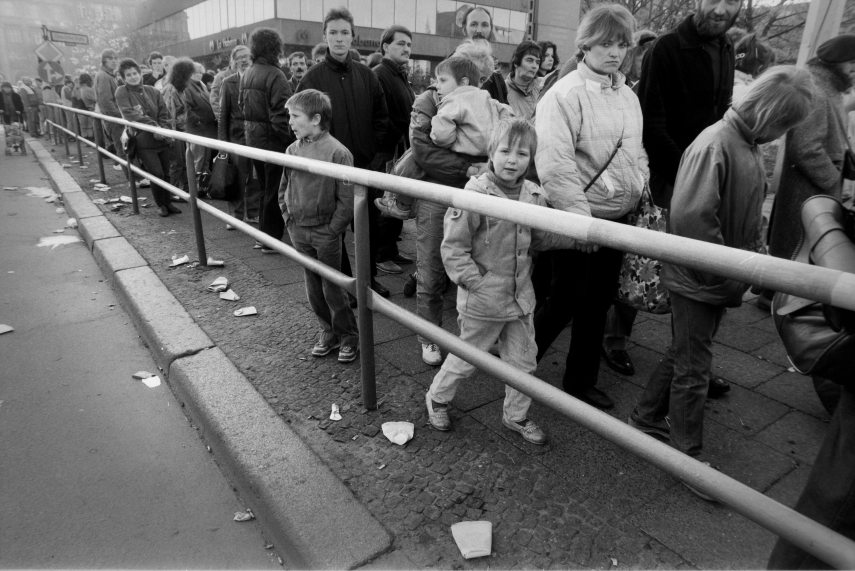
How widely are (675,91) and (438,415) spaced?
223 cm

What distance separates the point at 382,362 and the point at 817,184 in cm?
271

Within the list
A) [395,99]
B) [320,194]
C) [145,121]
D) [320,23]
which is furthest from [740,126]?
[320,23]

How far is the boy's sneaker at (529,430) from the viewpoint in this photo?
99.1 inches

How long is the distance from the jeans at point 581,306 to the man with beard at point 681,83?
0.50 metres

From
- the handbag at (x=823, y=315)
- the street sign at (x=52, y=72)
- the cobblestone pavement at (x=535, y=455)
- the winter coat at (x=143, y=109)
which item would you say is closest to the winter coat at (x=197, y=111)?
the winter coat at (x=143, y=109)

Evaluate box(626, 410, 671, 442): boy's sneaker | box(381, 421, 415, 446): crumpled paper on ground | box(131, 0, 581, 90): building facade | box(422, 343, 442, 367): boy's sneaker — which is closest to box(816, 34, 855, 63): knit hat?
box(626, 410, 671, 442): boy's sneaker

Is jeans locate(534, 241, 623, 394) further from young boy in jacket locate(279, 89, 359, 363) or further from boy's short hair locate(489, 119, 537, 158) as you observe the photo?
young boy in jacket locate(279, 89, 359, 363)

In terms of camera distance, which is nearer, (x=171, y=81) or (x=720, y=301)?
(x=720, y=301)

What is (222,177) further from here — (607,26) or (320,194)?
(607,26)

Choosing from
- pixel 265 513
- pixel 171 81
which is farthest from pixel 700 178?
pixel 171 81

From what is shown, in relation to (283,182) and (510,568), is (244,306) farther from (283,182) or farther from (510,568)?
(510,568)

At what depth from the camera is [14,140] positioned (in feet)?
46.6

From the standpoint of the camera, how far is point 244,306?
408 cm

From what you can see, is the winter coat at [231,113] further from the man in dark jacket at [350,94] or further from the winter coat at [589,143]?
the winter coat at [589,143]
